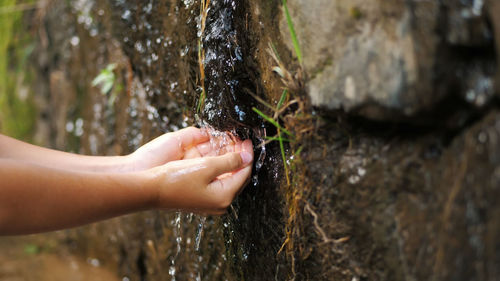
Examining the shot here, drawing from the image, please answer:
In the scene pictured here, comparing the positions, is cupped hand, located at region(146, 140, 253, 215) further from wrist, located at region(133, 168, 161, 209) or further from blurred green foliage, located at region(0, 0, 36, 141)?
blurred green foliage, located at region(0, 0, 36, 141)

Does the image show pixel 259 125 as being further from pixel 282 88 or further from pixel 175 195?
pixel 175 195

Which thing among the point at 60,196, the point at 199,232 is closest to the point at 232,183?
the point at 60,196

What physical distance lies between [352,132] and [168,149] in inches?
33.2

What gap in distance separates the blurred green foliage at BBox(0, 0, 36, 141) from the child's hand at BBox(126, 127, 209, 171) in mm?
3193

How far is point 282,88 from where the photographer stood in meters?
1.61

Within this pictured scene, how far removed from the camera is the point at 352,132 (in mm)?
1410

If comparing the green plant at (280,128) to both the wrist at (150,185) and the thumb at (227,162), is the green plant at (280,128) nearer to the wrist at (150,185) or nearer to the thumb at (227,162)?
the thumb at (227,162)

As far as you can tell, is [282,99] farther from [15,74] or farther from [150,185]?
[15,74]

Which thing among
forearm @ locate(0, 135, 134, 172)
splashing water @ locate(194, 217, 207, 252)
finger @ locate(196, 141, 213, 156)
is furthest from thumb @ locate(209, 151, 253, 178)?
splashing water @ locate(194, 217, 207, 252)

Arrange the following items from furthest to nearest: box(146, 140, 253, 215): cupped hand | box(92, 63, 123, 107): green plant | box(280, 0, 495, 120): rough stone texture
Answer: box(92, 63, 123, 107): green plant
box(146, 140, 253, 215): cupped hand
box(280, 0, 495, 120): rough stone texture

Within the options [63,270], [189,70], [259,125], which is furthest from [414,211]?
[63,270]

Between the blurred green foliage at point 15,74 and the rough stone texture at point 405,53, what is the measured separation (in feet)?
13.5

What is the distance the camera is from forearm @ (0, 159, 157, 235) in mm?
1327

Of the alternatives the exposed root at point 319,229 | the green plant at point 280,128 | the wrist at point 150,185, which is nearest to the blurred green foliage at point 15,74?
the wrist at point 150,185
